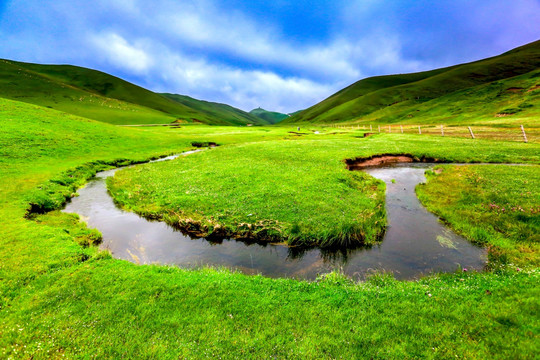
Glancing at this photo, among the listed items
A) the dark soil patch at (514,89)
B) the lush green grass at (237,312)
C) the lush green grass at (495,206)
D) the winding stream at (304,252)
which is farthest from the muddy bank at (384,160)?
the dark soil patch at (514,89)

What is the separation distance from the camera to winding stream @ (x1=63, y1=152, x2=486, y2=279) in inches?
426

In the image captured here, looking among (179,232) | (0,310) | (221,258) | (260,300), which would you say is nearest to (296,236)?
(221,258)

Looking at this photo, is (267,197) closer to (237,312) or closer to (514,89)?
(237,312)

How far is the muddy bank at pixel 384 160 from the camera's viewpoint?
3080 cm

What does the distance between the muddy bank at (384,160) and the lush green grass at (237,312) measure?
74.3 feet

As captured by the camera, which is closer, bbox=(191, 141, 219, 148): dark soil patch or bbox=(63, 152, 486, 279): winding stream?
bbox=(63, 152, 486, 279): winding stream

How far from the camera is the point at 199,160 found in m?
32.0

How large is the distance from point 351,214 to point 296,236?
443 centimetres

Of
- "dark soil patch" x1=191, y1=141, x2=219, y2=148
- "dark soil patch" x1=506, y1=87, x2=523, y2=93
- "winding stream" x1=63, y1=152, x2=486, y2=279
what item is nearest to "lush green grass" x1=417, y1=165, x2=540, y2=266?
"winding stream" x1=63, y1=152, x2=486, y2=279

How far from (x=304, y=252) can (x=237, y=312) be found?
573 cm

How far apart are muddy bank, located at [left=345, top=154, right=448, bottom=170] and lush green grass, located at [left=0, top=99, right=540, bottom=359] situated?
22642 millimetres

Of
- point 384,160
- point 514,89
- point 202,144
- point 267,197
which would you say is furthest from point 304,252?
point 514,89

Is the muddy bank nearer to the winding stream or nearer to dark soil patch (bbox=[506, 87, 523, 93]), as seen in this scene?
the winding stream

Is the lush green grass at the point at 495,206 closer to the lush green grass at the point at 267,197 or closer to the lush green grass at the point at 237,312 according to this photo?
the lush green grass at the point at 237,312
